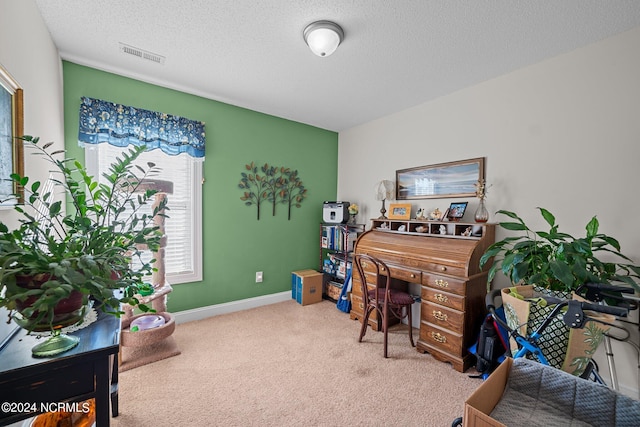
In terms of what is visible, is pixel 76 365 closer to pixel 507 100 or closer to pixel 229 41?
pixel 229 41

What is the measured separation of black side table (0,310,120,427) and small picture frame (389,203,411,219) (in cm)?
268

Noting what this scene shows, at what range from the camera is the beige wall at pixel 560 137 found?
5.71 feet

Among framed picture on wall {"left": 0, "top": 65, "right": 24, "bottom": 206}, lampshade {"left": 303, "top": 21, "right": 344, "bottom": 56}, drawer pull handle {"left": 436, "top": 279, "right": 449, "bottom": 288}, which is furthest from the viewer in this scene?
drawer pull handle {"left": 436, "top": 279, "right": 449, "bottom": 288}

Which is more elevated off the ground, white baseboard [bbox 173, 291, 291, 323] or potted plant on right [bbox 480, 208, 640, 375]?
potted plant on right [bbox 480, 208, 640, 375]

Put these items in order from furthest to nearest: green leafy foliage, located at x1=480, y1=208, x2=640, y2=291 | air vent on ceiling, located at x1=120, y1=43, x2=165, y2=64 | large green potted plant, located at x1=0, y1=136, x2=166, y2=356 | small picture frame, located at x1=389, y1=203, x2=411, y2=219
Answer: small picture frame, located at x1=389, y1=203, x2=411, y2=219
air vent on ceiling, located at x1=120, y1=43, x2=165, y2=64
green leafy foliage, located at x1=480, y1=208, x2=640, y2=291
large green potted plant, located at x1=0, y1=136, x2=166, y2=356

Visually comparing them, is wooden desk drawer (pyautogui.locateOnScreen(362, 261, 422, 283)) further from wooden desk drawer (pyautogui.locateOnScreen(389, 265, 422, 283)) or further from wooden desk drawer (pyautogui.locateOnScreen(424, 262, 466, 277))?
wooden desk drawer (pyautogui.locateOnScreen(424, 262, 466, 277))

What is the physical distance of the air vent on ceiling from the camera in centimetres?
203

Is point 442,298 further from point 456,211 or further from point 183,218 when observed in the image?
point 183,218

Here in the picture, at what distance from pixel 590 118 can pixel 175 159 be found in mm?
3601

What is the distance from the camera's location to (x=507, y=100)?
2283 mm

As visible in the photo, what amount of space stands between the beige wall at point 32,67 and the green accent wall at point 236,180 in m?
0.36

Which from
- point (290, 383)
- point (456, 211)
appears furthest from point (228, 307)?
point (456, 211)

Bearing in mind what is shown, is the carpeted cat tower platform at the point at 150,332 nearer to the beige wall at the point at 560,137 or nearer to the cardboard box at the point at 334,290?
the cardboard box at the point at 334,290

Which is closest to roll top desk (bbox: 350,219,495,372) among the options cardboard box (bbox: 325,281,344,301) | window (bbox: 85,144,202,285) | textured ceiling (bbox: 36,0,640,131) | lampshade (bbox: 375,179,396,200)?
lampshade (bbox: 375,179,396,200)
